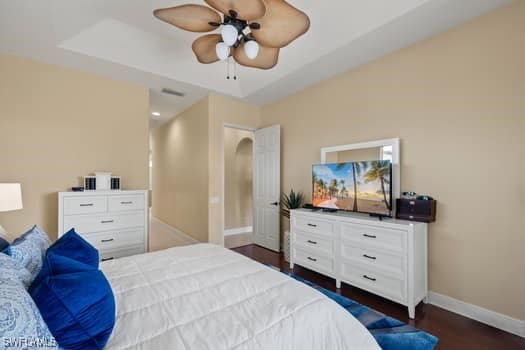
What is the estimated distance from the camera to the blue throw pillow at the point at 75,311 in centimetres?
85

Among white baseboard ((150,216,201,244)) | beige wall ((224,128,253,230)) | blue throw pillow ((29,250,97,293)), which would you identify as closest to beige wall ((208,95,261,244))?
white baseboard ((150,216,201,244))

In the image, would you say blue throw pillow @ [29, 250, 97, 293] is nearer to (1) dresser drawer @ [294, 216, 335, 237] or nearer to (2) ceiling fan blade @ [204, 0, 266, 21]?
(2) ceiling fan blade @ [204, 0, 266, 21]

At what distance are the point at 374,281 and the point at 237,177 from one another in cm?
397

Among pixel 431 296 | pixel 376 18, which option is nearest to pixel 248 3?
pixel 376 18

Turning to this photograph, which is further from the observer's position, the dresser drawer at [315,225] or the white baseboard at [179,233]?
the white baseboard at [179,233]

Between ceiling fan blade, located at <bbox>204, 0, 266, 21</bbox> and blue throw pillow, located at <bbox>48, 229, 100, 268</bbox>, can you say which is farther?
ceiling fan blade, located at <bbox>204, 0, 266, 21</bbox>

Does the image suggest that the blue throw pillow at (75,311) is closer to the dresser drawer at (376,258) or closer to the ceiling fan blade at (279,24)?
the ceiling fan blade at (279,24)

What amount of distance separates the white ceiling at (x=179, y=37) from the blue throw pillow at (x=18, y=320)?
2519 millimetres

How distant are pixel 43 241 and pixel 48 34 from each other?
2260mm

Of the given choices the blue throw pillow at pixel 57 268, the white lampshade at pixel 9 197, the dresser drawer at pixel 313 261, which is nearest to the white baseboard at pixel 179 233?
the dresser drawer at pixel 313 261

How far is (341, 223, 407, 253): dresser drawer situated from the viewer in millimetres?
2195

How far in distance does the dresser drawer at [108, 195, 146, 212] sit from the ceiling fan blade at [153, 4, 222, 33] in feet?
7.07

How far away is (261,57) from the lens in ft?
7.57

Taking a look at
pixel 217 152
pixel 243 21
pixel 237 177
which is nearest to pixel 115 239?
pixel 217 152
